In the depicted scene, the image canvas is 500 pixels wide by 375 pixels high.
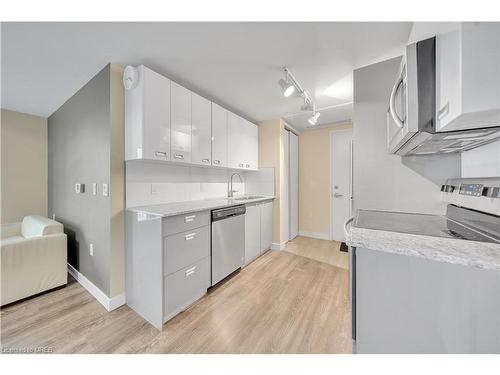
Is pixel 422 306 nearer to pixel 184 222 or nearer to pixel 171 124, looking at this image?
pixel 184 222

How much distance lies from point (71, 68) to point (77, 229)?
1.68 m

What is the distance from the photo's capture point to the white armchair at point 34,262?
1694mm

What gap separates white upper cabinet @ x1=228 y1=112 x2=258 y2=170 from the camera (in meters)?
2.65

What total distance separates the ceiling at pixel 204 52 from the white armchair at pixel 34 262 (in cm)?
157

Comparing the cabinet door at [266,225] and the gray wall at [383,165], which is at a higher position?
the gray wall at [383,165]

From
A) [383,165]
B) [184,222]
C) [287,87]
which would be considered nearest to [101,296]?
[184,222]

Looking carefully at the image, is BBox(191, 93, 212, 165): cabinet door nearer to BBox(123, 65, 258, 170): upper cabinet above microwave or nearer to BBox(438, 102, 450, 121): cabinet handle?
BBox(123, 65, 258, 170): upper cabinet above microwave

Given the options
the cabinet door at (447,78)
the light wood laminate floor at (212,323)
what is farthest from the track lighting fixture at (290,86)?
the light wood laminate floor at (212,323)

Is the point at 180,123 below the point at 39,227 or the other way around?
the other way around

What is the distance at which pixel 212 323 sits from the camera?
1498 millimetres

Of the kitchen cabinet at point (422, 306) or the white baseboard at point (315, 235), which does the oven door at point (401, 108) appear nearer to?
the kitchen cabinet at point (422, 306)

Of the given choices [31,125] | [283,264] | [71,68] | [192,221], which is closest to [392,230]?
[192,221]

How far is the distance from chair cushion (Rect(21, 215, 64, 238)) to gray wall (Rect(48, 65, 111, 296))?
167 mm

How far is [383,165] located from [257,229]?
5.58 feet
